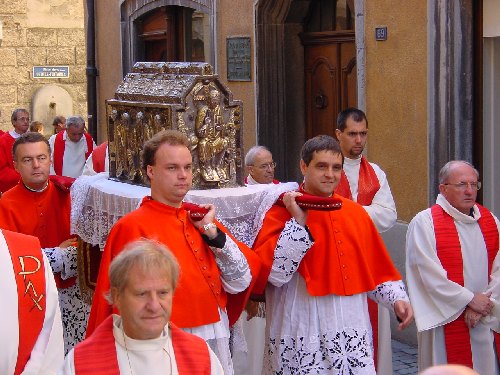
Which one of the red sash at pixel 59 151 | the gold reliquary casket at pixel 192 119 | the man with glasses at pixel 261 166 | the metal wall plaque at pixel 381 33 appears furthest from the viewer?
the red sash at pixel 59 151

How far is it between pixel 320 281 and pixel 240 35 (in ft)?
20.4

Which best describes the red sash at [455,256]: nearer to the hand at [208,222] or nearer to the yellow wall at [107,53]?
the hand at [208,222]

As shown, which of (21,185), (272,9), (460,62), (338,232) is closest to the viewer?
(338,232)

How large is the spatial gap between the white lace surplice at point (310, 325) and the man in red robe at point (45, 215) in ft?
5.72

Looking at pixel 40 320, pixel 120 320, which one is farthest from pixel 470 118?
pixel 120 320

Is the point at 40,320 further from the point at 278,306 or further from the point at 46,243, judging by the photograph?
the point at 46,243

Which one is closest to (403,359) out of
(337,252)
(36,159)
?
(337,252)

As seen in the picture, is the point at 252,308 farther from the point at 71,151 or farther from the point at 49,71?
the point at 49,71

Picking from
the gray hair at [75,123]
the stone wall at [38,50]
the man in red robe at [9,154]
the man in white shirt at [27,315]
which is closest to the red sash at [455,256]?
the man in white shirt at [27,315]

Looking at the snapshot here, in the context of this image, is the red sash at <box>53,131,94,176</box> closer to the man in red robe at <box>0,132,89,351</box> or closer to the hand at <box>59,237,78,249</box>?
the man in red robe at <box>0,132,89,351</box>

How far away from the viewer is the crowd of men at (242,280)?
4102 millimetres

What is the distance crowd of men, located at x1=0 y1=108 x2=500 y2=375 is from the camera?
13.5ft

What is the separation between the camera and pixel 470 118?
8.62m

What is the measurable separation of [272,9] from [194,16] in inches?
89.2
